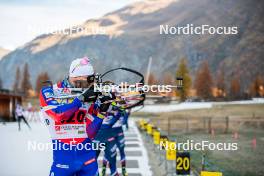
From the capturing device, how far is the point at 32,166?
42.2ft

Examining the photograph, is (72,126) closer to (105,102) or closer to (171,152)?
(105,102)

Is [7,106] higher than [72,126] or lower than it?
lower

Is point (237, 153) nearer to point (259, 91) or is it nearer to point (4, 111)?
point (4, 111)

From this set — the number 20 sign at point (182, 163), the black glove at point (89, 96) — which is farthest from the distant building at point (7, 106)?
the black glove at point (89, 96)

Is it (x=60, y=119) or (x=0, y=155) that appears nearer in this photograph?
(x=60, y=119)

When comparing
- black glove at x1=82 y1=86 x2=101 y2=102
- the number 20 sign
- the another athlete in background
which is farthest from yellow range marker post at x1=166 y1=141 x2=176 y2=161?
black glove at x1=82 y1=86 x2=101 y2=102

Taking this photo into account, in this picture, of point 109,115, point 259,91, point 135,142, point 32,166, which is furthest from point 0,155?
point 259,91

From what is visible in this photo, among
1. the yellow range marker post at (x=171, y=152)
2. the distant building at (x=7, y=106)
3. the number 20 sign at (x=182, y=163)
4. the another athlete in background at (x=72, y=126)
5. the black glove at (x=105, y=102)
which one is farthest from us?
the distant building at (x=7, y=106)

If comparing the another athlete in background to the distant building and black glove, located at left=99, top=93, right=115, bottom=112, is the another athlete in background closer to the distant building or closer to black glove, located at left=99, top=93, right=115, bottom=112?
black glove, located at left=99, top=93, right=115, bottom=112

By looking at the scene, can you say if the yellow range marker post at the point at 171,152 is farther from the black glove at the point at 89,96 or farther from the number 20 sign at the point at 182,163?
the black glove at the point at 89,96

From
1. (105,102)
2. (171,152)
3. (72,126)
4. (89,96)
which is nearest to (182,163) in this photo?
(171,152)

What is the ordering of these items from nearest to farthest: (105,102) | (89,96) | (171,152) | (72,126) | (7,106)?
1. (89,96)
2. (72,126)
3. (105,102)
4. (171,152)
5. (7,106)

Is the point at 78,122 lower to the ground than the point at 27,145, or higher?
higher

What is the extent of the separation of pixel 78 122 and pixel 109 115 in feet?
16.4
